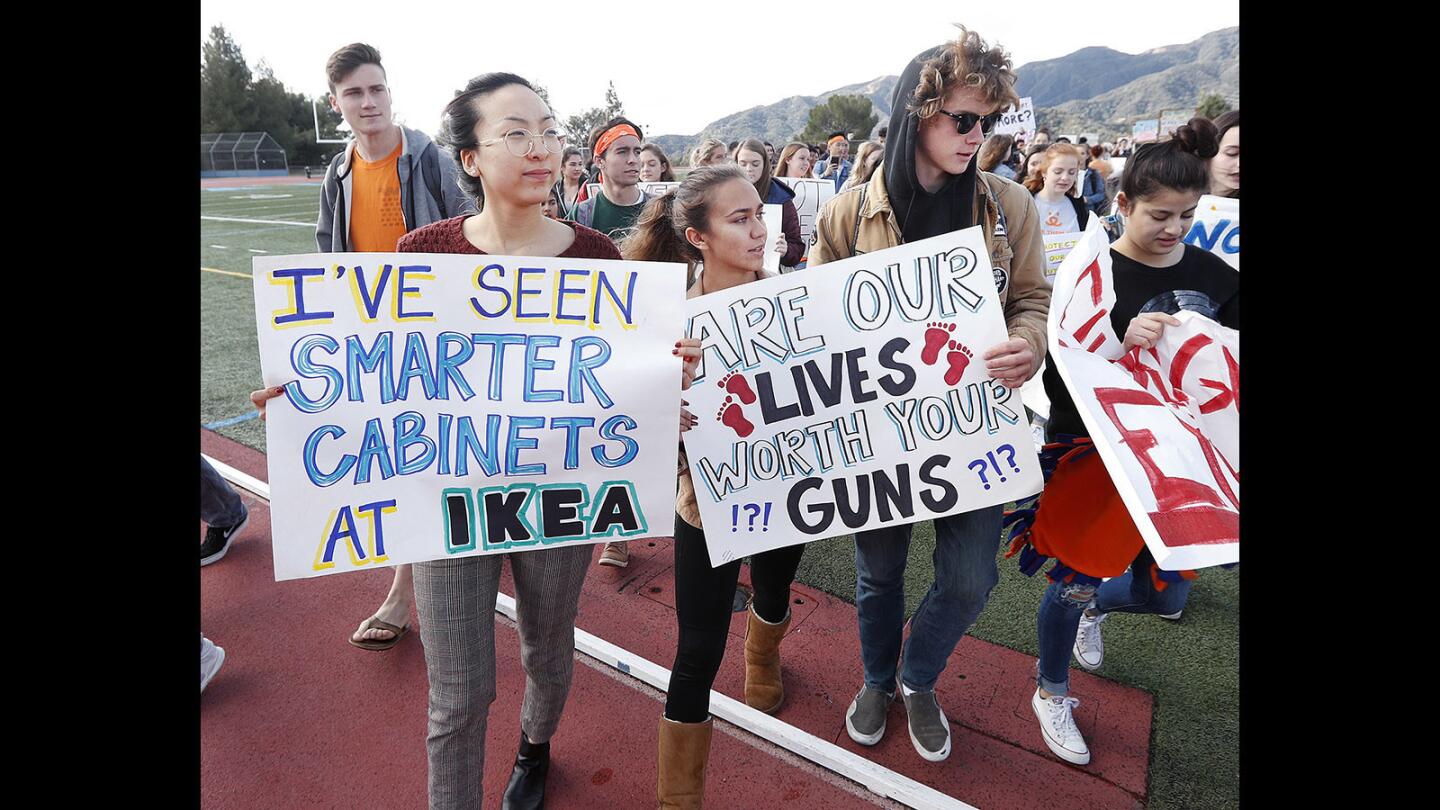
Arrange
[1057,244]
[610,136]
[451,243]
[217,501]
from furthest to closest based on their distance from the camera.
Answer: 1. [1057,244]
2. [610,136]
3. [217,501]
4. [451,243]

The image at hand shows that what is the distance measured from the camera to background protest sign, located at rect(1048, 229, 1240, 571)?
1745 millimetres

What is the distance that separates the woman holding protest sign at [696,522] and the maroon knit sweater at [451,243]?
260 mm

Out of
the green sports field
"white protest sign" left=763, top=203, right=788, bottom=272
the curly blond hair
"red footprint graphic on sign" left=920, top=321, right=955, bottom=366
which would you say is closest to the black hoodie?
the curly blond hair

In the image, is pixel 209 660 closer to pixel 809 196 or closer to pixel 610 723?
pixel 610 723

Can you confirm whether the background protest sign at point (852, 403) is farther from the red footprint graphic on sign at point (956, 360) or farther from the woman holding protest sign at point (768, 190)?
the woman holding protest sign at point (768, 190)

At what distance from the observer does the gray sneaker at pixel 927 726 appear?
247cm

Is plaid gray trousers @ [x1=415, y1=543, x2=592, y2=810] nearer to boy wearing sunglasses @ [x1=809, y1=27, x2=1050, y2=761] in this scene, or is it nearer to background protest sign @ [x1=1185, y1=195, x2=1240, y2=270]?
boy wearing sunglasses @ [x1=809, y1=27, x2=1050, y2=761]

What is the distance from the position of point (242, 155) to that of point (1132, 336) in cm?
6661

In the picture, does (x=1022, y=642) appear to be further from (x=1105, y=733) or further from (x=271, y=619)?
(x=271, y=619)

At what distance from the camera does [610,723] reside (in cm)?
269

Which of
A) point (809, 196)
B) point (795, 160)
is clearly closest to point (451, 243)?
point (809, 196)

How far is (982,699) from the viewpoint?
9.07 ft

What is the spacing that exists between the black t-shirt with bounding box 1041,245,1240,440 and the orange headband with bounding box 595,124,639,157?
9.69 feet
